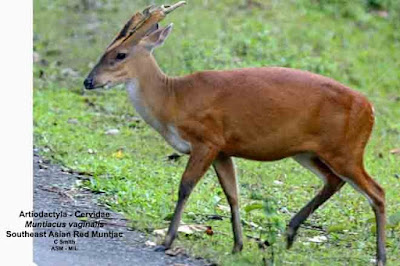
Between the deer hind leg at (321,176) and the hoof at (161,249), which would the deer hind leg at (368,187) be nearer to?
the deer hind leg at (321,176)

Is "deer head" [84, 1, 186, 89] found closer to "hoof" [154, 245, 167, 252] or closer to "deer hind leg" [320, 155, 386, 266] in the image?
"hoof" [154, 245, 167, 252]

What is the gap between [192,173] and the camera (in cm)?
760

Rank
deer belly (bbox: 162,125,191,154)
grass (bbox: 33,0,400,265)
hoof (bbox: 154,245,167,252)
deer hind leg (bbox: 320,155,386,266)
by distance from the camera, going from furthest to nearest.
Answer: grass (bbox: 33,0,400,265) < deer hind leg (bbox: 320,155,386,266) < deer belly (bbox: 162,125,191,154) < hoof (bbox: 154,245,167,252)

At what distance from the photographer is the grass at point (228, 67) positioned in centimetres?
835

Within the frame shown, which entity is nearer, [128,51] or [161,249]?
[161,249]

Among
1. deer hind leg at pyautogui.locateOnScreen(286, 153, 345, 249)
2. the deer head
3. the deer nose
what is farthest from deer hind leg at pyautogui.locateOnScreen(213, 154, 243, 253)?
the deer nose

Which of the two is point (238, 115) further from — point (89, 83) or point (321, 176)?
point (89, 83)

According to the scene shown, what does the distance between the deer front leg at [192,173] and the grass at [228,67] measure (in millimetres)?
172

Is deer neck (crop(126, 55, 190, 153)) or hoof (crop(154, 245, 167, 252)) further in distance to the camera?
deer neck (crop(126, 55, 190, 153))

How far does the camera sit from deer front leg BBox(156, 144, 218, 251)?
7.57m

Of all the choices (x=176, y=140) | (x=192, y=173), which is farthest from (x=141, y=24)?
(x=192, y=173)

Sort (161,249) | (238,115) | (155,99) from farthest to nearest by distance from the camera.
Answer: (155,99)
(238,115)
(161,249)

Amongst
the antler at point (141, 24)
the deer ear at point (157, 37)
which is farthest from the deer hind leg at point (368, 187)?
the antler at point (141, 24)

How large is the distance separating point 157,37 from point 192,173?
3.35 feet
